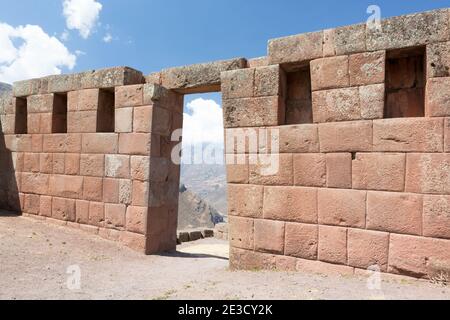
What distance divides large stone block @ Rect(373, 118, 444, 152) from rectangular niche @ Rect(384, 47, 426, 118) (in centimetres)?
30

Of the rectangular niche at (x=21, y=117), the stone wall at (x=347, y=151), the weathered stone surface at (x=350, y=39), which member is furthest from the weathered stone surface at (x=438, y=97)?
the rectangular niche at (x=21, y=117)

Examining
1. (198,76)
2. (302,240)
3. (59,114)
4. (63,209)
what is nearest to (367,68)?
(302,240)

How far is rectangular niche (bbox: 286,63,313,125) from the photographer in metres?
5.64

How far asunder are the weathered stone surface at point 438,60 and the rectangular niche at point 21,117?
30.4 feet

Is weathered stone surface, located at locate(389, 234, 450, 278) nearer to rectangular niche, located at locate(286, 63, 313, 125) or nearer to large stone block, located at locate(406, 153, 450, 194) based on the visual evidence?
large stone block, located at locate(406, 153, 450, 194)

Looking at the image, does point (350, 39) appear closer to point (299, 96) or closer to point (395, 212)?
point (299, 96)

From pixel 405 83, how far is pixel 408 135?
94cm

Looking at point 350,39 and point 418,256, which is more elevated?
point 350,39

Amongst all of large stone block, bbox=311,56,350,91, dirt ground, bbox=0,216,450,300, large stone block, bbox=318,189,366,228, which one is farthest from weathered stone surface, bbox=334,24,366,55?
dirt ground, bbox=0,216,450,300

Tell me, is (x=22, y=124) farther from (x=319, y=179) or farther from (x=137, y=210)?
(x=319, y=179)

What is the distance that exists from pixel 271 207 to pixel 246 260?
0.99 metres

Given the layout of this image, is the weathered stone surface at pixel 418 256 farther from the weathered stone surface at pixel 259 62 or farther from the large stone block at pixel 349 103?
the weathered stone surface at pixel 259 62

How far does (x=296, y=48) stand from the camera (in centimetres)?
540

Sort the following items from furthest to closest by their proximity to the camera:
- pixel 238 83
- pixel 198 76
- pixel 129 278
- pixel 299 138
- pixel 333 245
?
pixel 198 76 < pixel 238 83 < pixel 129 278 < pixel 299 138 < pixel 333 245
